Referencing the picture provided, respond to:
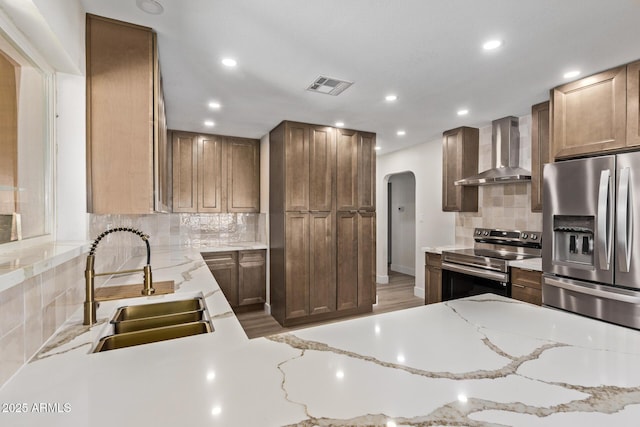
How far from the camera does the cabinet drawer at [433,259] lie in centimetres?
362

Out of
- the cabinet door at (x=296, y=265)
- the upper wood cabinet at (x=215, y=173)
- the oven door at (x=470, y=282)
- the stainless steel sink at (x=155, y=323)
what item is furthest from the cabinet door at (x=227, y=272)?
the oven door at (x=470, y=282)

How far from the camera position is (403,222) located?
23.2ft

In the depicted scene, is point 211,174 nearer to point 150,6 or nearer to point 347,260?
point 347,260

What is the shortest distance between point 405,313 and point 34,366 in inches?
50.7

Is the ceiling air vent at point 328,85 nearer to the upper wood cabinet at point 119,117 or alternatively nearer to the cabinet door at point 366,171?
the upper wood cabinet at point 119,117

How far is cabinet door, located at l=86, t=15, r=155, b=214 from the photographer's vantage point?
5.13 feet

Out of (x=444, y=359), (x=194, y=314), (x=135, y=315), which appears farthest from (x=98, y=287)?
(x=444, y=359)

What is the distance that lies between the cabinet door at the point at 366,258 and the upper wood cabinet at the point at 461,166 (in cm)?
106

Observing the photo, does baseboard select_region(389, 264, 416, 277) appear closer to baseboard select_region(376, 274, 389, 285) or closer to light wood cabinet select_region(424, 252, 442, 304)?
baseboard select_region(376, 274, 389, 285)

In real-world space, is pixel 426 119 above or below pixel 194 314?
above

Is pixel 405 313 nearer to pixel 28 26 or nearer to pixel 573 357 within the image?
pixel 573 357

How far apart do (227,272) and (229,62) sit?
2.77m

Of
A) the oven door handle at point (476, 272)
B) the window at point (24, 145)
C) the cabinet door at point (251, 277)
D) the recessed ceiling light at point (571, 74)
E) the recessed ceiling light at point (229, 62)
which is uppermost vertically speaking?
the recessed ceiling light at point (229, 62)

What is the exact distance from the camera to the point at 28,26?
1.07m
